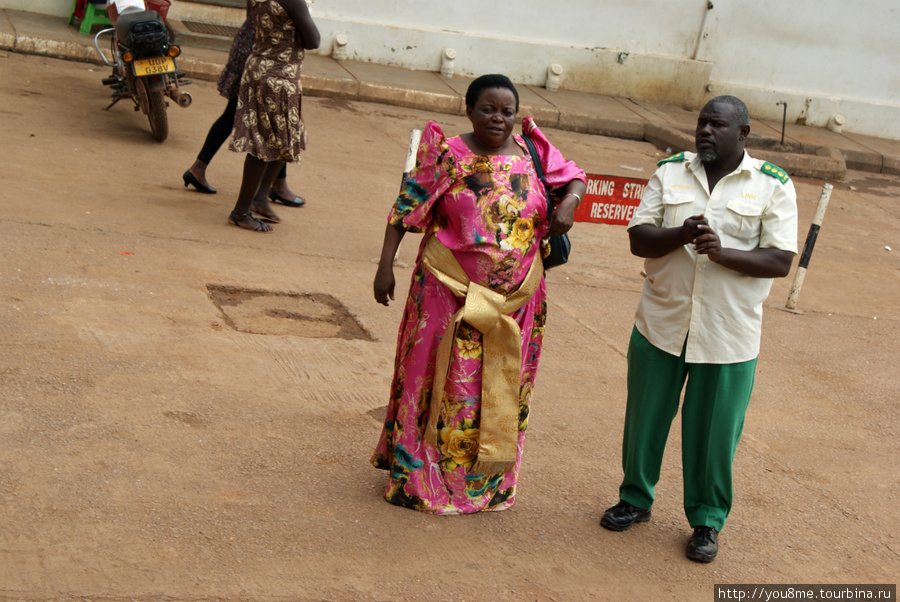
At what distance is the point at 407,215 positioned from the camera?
3.70 m

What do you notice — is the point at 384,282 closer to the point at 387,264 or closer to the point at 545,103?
the point at 387,264

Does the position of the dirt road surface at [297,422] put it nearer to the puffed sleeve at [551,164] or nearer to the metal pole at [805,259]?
the metal pole at [805,259]

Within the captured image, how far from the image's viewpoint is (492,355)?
3.68m

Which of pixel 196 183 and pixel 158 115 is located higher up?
pixel 158 115

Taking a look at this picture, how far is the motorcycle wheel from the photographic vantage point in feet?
26.6

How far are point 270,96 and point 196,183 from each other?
114cm

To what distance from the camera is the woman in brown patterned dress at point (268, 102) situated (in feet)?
21.4

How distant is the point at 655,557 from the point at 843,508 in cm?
122

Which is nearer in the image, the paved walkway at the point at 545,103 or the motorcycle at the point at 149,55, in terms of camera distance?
the motorcycle at the point at 149,55

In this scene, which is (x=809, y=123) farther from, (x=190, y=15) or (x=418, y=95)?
(x=190, y=15)

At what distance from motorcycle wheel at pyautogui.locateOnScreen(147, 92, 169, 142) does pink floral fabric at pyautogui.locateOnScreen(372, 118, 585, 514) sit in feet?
16.6

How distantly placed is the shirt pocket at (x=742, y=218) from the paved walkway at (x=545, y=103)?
8248 millimetres

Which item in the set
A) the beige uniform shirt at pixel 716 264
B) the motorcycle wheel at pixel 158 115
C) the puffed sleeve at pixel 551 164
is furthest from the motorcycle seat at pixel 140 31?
the beige uniform shirt at pixel 716 264

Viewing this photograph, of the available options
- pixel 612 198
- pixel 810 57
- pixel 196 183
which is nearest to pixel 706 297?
pixel 612 198
